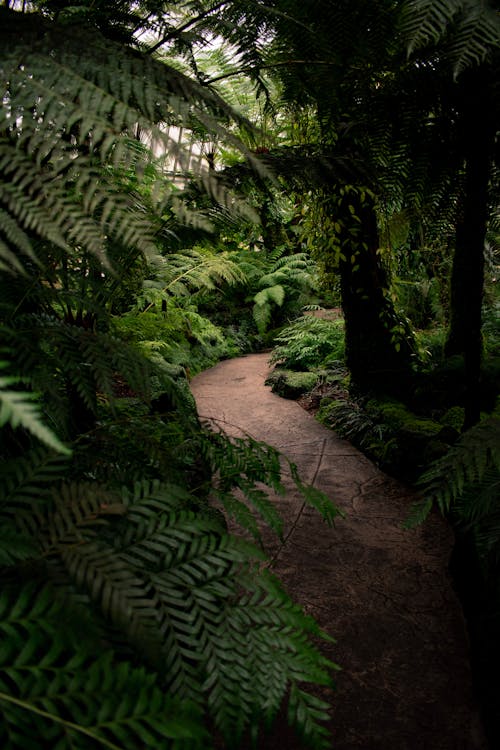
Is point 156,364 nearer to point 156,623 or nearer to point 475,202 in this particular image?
point 156,623

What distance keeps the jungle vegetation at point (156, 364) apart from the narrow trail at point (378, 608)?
18cm

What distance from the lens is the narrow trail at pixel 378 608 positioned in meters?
1.44

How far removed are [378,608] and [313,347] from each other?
4.02 m

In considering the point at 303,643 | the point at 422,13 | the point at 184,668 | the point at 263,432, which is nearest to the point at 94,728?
the point at 184,668

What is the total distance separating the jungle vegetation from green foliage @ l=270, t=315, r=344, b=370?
9.61 feet

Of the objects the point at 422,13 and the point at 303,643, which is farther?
the point at 422,13

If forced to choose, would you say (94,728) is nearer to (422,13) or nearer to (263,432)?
(422,13)

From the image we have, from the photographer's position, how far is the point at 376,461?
3.33 metres

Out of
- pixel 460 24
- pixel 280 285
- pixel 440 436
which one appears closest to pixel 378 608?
pixel 440 436

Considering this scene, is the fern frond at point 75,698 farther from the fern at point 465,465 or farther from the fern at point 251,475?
the fern at point 465,465

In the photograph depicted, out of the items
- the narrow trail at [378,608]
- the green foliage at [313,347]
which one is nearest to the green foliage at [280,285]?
the green foliage at [313,347]

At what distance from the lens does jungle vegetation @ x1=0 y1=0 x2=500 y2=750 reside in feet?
1.64

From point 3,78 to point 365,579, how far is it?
7.27 feet

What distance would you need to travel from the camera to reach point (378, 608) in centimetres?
194
